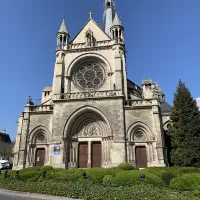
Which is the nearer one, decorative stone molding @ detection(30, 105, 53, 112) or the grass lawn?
the grass lawn

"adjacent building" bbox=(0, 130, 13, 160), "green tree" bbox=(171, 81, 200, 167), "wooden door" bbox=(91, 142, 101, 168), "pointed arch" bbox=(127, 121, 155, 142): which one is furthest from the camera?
"adjacent building" bbox=(0, 130, 13, 160)

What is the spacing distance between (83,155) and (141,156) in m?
5.83

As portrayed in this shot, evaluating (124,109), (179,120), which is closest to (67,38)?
(124,109)

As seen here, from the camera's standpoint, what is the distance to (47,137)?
19766 millimetres

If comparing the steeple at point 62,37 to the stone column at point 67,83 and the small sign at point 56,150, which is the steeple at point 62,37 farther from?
the small sign at point 56,150

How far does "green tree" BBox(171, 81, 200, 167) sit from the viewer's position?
1756 cm

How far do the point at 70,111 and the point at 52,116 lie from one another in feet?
7.52

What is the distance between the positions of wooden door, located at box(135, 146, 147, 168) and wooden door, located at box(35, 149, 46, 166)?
9639mm

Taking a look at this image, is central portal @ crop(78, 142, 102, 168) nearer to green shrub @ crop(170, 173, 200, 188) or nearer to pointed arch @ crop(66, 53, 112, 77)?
pointed arch @ crop(66, 53, 112, 77)

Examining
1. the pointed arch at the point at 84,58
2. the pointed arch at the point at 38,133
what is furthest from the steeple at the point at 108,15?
the pointed arch at the point at 38,133

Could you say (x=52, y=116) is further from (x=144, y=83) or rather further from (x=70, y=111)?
(x=144, y=83)

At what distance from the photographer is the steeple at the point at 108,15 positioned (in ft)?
109

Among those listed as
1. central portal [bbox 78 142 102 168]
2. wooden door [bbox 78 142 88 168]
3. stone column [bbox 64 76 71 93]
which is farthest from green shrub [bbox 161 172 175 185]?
stone column [bbox 64 76 71 93]

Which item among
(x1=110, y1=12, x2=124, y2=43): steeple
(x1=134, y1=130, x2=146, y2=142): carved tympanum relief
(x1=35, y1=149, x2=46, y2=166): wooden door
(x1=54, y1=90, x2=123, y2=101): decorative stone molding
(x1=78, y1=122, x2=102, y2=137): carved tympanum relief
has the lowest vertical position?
(x1=35, y1=149, x2=46, y2=166): wooden door
